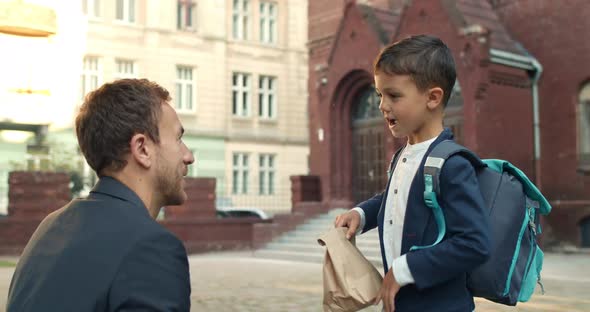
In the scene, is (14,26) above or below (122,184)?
above

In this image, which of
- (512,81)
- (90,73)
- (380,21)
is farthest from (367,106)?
(90,73)

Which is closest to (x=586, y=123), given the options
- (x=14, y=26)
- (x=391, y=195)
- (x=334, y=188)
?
(x=334, y=188)

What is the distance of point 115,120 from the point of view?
1.86 metres

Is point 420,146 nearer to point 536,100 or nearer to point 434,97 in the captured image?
point 434,97

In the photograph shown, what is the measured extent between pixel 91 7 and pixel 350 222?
3397 cm

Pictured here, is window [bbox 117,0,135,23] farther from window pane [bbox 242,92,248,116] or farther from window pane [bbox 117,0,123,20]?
window pane [bbox 242,92,248,116]

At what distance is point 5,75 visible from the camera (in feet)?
23.3

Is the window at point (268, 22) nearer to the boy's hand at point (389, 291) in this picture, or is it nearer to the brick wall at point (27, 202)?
the brick wall at point (27, 202)

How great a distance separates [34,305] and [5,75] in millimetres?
5985

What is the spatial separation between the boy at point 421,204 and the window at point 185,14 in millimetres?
35470

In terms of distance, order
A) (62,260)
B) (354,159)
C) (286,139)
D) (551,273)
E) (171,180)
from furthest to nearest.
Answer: (286,139) < (354,159) < (551,273) < (171,180) < (62,260)

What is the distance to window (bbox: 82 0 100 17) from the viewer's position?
3394 cm

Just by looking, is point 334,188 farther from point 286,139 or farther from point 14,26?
point 286,139

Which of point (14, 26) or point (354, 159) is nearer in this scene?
point (14, 26)
